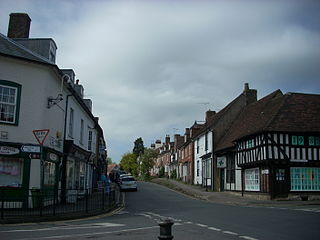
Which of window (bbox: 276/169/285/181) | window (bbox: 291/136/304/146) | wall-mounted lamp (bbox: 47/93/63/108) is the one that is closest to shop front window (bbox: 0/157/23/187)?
wall-mounted lamp (bbox: 47/93/63/108)

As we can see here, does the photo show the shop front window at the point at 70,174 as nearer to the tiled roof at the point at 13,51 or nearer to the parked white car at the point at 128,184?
the tiled roof at the point at 13,51

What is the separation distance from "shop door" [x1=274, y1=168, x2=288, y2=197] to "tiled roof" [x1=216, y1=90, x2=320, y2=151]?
303 cm

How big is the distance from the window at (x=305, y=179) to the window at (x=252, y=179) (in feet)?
8.41

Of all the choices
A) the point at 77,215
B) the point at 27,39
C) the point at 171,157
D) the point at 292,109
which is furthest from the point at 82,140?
the point at 171,157

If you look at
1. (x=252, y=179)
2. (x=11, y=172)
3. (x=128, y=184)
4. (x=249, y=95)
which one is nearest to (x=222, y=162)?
(x=252, y=179)

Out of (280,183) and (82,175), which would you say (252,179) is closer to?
(280,183)

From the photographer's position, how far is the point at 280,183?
25.7 metres

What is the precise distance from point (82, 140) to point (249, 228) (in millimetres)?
18721

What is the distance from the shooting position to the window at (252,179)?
2746cm

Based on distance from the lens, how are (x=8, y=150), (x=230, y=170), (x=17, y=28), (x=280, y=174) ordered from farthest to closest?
(x=230, y=170) → (x=280, y=174) → (x=17, y=28) → (x=8, y=150)

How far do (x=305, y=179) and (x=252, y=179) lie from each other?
13.0 feet

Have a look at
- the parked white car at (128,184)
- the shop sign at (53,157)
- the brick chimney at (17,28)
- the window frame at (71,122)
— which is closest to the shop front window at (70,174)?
the window frame at (71,122)

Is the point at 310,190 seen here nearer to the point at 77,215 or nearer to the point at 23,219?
the point at 77,215

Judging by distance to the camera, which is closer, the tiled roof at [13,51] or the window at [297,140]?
the tiled roof at [13,51]
